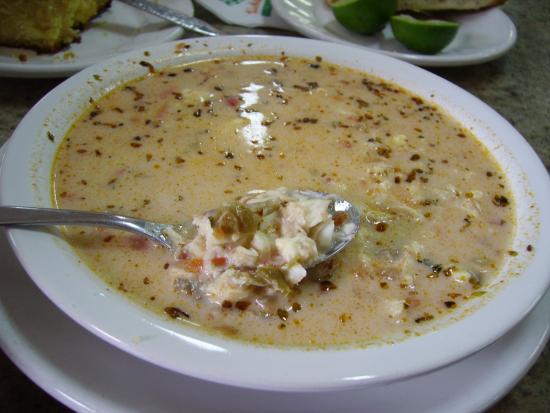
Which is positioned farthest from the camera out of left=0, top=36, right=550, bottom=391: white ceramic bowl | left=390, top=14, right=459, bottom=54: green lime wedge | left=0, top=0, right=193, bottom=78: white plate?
left=390, top=14, right=459, bottom=54: green lime wedge

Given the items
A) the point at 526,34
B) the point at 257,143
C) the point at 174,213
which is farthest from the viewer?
the point at 526,34

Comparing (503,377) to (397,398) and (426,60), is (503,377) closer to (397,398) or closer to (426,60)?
(397,398)

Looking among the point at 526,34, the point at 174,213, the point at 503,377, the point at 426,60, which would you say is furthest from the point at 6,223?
the point at 526,34

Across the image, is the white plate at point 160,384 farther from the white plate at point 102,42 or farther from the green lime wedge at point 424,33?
the green lime wedge at point 424,33

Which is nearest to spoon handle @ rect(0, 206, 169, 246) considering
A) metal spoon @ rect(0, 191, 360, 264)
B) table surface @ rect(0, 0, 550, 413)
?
metal spoon @ rect(0, 191, 360, 264)

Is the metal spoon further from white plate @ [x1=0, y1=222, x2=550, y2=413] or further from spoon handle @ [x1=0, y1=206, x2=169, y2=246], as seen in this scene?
white plate @ [x1=0, y1=222, x2=550, y2=413]

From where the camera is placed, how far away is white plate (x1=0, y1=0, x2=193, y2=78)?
6.05ft

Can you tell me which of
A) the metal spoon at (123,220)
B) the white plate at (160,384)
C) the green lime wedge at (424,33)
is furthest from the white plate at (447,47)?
the white plate at (160,384)

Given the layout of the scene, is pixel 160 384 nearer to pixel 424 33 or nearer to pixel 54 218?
pixel 54 218

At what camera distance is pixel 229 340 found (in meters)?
0.93

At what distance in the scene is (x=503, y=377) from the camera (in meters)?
1.04

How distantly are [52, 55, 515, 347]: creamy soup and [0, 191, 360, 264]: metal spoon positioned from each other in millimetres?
28

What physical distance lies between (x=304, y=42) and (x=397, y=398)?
116 centimetres

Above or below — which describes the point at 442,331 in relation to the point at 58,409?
above
